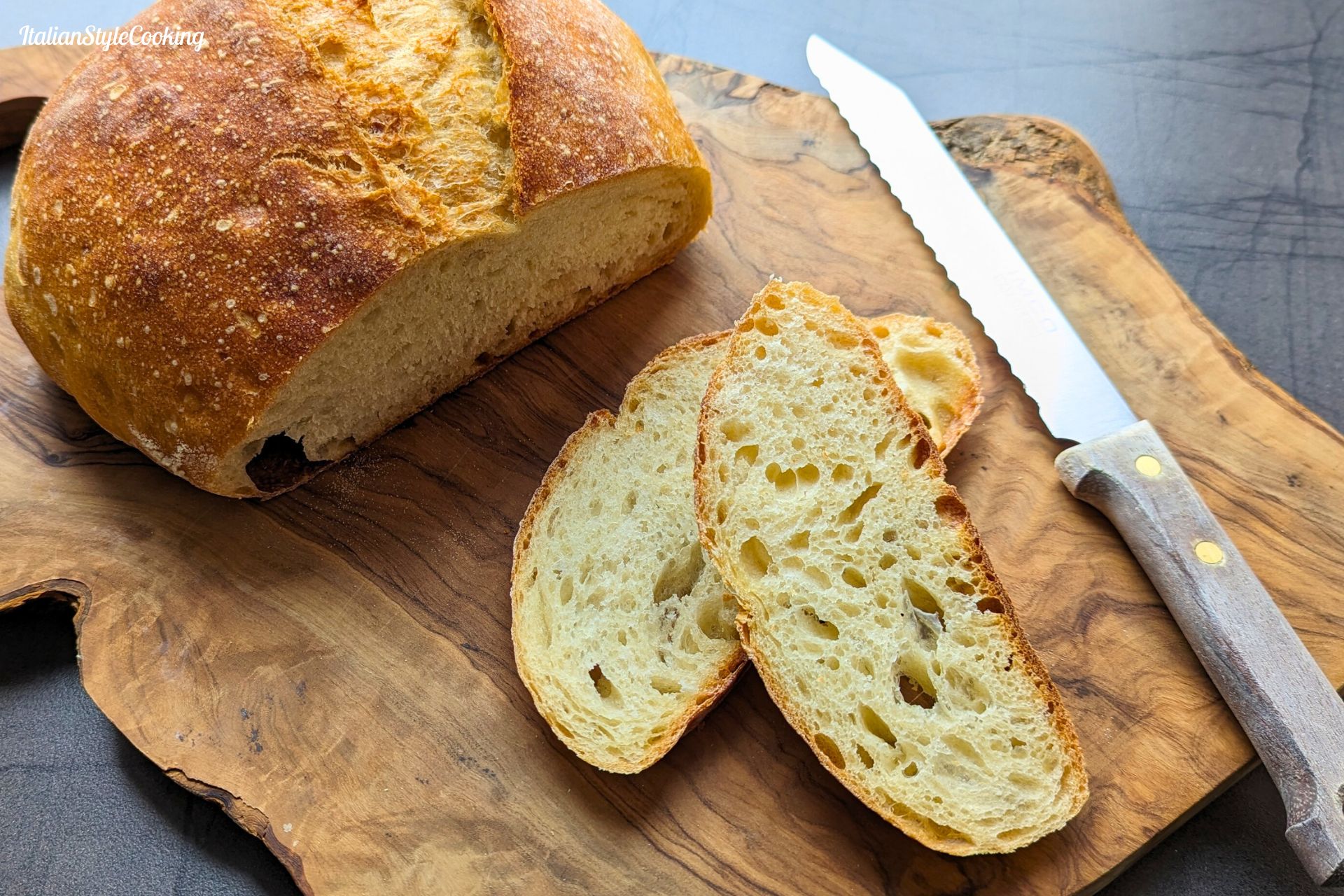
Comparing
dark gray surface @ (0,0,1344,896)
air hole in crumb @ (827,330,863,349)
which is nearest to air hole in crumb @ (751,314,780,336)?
air hole in crumb @ (827,330,863,349)

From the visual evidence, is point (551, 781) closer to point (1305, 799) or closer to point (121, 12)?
point (1305, 799)

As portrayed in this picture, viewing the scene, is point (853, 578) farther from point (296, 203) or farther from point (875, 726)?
point (296, 203)

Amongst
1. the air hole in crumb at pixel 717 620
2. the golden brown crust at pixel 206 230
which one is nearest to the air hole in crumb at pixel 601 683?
the air hole in crumb at pixel 717 620

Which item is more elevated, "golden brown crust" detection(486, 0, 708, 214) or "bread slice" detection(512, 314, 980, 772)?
"golden brown crust" detection(486, 0, 708, 214)

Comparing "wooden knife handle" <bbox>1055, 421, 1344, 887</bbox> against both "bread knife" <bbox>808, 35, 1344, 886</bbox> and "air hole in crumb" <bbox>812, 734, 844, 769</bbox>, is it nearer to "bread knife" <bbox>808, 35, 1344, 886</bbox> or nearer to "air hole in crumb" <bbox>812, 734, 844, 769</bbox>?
"bread knife" <bbox>808, 35, 1344, 886</bbox>

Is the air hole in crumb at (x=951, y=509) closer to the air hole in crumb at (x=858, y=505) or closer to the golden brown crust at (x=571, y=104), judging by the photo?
the air hole in crumb at (x=858, y=505)

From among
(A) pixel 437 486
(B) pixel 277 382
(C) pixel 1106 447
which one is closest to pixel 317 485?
(A) pixel 437 486
